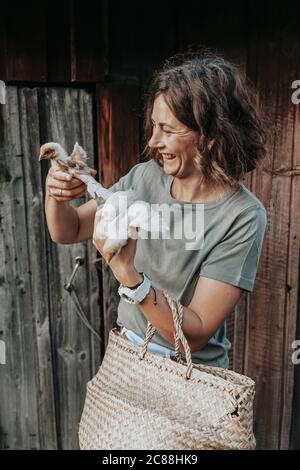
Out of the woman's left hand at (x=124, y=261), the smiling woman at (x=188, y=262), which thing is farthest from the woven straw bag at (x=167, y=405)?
the woman's left hand at (x=124, y=261)

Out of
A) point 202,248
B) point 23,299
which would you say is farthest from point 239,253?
point 23,299

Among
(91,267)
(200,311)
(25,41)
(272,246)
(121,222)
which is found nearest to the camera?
(121,222)

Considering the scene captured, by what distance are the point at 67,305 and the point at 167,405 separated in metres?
0.91

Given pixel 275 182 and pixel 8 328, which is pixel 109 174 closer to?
pixel 275 182

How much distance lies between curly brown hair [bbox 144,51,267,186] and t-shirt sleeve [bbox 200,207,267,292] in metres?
0.14

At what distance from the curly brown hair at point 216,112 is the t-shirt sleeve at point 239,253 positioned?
0.14 m

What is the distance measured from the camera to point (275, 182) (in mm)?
1883

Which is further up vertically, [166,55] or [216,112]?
[166,55]

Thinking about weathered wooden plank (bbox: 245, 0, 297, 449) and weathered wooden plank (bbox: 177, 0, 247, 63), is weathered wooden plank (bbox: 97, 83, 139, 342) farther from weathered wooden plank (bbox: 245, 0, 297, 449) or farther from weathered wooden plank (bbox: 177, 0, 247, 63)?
weathered wooden plank (bbox: 245, 0, 297, 449)

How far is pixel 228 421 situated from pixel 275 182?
1.02 m

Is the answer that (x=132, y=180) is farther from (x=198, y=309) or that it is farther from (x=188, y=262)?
(x=198, y=309)

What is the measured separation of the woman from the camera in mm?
1272

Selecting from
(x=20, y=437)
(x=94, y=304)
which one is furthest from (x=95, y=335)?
(x=20, y=437)

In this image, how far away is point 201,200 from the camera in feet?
4.69
